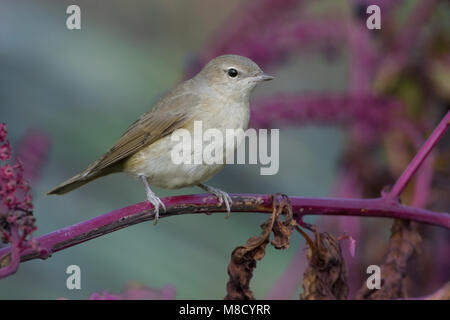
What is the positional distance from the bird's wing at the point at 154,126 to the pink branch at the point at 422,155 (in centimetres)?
110

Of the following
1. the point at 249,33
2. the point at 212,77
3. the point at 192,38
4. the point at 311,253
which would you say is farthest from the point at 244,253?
the point at 192,38

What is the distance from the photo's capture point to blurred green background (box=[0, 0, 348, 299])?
8.36 ft

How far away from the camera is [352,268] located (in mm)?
2348

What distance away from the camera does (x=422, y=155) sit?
165cm

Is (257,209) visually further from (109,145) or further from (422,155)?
(109,145)

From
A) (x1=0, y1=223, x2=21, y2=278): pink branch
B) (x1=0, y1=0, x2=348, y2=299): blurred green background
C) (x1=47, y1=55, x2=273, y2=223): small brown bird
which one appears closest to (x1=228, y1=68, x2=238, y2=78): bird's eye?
(x1=47, y1=55, x2=273, y2=223): small brown bird

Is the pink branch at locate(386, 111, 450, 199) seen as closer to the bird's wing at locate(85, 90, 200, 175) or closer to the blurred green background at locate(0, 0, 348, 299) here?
the blurred green background at locate(0, 0, 348, 299)

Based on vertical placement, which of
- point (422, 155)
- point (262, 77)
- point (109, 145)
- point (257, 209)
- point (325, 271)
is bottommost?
point (325, 271)

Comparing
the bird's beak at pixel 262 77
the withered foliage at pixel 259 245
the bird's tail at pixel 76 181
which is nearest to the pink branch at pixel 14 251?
the withered foliage at pixel 259 245

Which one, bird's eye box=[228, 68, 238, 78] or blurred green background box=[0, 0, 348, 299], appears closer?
blurred green background box=[0, 0, 348, 299]

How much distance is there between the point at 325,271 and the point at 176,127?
106 centimetres

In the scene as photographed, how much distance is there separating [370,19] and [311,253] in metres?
1.06

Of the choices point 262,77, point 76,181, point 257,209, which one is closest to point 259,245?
point 257,209
